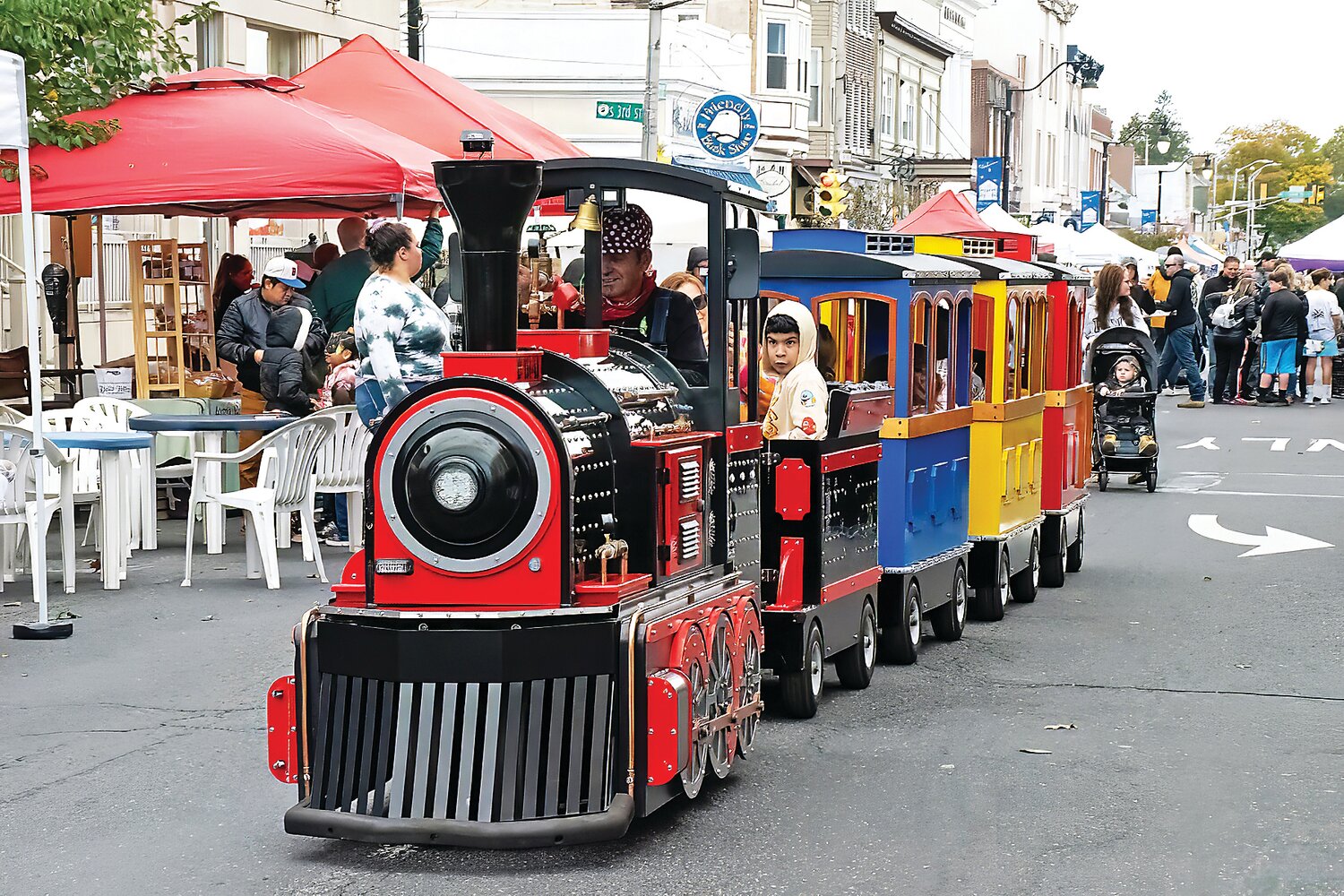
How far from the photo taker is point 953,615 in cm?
1016

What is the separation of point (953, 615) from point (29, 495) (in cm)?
509

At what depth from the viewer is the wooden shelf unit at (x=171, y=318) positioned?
15.3 m

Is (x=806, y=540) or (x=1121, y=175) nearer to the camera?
(x=806, y=540)

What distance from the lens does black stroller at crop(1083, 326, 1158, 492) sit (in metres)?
18.1

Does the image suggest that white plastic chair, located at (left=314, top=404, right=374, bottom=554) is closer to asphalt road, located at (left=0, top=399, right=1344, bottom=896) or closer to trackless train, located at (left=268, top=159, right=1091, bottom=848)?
asphalt road, located at (left=0, top=399, right=1344, bottom=896)

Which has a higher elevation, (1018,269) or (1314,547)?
(1018,269)

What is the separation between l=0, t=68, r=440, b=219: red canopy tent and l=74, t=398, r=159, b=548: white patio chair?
1.32m

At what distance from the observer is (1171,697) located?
8.55m

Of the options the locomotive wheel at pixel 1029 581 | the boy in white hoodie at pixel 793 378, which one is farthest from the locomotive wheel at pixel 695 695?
the locomotive wheel at pixel 1029 581

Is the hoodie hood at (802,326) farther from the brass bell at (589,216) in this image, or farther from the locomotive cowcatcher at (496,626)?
the locomotive cowcatcher at (496,626)

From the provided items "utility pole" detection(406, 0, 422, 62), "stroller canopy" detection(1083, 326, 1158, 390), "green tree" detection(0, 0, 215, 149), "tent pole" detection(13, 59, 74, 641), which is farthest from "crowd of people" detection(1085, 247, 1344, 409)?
"tent pole" detection(13, 59, 74, 641)

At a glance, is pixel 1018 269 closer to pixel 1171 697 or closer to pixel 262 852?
pixel 1171 697

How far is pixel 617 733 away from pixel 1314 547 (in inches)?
378

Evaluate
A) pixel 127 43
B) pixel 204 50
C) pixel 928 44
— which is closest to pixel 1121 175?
pixel 928 44
